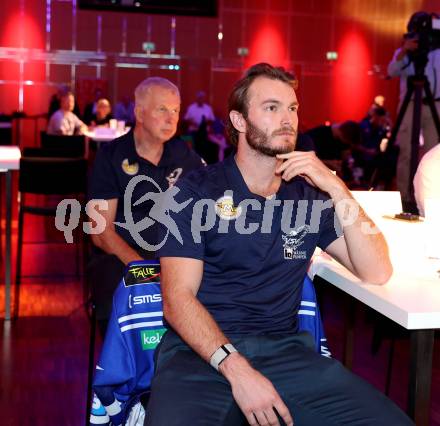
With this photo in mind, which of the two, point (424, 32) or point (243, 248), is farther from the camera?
point (424, 32)

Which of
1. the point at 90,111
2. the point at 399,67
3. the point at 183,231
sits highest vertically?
the point at 399,67

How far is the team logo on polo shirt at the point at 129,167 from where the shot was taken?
3473 millimetres

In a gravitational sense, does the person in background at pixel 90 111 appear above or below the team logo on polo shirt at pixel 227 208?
above

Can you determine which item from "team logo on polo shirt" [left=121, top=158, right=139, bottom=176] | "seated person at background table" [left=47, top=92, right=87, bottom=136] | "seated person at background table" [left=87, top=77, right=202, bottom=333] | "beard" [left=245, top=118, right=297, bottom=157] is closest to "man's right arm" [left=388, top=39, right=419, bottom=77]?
"seated person at background table" [left=87, top=77, right=202, bottom=333]

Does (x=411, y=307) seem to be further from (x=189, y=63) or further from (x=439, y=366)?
(x=189, y=63)

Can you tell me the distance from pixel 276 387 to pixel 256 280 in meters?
0.31

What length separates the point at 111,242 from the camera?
3326mm

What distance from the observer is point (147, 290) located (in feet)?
6.78

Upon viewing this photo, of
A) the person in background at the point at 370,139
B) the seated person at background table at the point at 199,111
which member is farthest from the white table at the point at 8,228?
the seated person at background table at the point at 199,111

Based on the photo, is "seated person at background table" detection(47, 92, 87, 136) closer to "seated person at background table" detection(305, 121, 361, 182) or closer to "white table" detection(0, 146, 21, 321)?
"seated person at background table" detection(305, 121, 361, 182)

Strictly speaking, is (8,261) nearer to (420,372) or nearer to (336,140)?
(420,372)

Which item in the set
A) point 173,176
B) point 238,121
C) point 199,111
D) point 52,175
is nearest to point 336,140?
point 199,111

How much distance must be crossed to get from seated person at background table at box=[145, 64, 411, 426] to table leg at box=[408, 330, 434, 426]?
49 millimetres

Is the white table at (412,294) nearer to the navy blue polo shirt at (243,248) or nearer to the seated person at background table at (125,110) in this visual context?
the navy blue polo shirt at (243,248)
